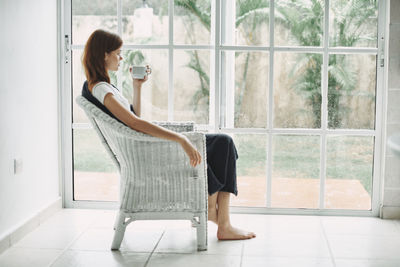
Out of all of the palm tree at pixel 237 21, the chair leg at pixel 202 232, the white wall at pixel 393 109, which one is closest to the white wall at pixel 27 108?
the palm tree at pixel 237 21

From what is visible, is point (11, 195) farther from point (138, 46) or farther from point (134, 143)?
point (138, 46)

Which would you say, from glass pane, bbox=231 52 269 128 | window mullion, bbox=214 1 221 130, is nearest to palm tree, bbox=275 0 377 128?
glass pane, bbox=231 52 269 128

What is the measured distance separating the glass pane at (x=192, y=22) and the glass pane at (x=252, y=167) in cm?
70

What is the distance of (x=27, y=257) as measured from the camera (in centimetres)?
274

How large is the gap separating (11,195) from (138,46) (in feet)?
4.19

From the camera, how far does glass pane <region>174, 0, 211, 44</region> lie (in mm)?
3545

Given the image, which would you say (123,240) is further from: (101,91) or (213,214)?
(101,91)

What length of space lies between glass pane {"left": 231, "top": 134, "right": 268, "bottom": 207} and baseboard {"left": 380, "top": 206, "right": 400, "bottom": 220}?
2.49 ft

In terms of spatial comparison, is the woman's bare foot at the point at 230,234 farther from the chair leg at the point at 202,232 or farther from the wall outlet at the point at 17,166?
the wall outlet at the point at 17,166

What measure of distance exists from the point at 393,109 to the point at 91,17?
205 centimetres

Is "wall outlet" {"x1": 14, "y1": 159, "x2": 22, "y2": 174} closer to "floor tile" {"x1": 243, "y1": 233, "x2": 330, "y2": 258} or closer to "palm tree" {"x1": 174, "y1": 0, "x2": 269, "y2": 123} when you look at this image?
"palm tree" {"x1": 174, "y1": 0, "x2": 269, "y2": 123}

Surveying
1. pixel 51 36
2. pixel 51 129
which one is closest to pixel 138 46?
pixel 51 36

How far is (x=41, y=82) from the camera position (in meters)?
3.33

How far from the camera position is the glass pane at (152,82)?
359cm
